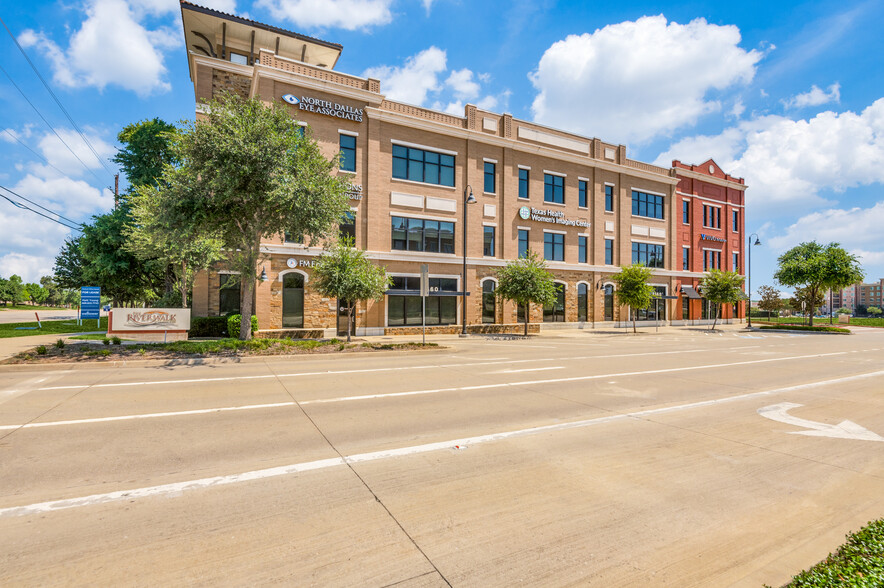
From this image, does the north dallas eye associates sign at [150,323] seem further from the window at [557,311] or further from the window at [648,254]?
the window at [648,254]

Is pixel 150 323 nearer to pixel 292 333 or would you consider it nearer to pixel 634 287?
pixel 292 333

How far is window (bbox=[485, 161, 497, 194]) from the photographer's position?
97.8 feet

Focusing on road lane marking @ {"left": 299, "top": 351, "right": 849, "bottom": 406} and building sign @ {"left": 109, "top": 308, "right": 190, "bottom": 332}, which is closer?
road lane marking @ {"left": 299, "top": 351, "right": 849, "bottom": 406}

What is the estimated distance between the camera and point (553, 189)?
3259cm

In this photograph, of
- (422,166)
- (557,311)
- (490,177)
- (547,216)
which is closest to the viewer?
(422,166)

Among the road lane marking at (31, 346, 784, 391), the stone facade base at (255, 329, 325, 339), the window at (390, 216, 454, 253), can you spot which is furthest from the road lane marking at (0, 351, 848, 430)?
the window at (390, 216, 454, 253)

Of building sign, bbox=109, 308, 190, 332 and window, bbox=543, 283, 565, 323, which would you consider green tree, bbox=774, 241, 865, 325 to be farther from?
building sign, bbox=109, 308, 190, 332

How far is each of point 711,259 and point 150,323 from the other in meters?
47.2

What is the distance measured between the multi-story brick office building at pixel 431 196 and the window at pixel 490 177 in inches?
3.2

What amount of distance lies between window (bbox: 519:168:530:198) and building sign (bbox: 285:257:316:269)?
16.3 meters

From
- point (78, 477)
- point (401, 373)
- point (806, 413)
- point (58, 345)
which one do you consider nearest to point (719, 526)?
point (806, 413)

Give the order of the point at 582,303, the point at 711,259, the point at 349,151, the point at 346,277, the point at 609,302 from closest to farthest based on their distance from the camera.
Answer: the point at 346,277 < the point at 349,151 < the point at 582,303 < the point at 609,302 < the point at 711,259

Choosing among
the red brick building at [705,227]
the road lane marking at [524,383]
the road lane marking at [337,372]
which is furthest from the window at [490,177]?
the red brick building at [705,227]

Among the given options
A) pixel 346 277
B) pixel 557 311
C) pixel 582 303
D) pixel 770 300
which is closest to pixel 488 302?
pixel 557 311
